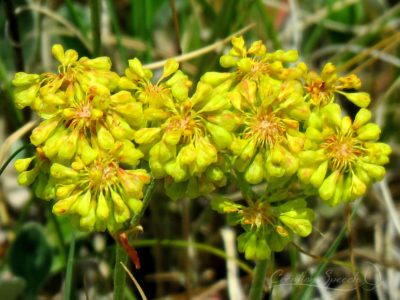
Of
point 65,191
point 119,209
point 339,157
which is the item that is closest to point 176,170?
point 119,209

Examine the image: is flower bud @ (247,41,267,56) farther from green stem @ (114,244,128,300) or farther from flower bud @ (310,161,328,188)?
green stem @ (114,244,128,300)

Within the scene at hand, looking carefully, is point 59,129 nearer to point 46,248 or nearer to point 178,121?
point 178,121

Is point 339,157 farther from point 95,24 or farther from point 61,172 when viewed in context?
point 95,24

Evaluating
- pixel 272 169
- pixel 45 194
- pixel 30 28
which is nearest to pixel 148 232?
pixel 30 28

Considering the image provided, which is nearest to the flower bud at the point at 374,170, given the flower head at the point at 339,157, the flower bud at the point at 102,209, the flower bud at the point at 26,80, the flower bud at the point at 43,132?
the flower head at the point at 339,157

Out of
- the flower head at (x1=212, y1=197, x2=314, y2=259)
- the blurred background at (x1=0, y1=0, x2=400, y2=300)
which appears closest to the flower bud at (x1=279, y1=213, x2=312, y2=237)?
the flower head at (x1=212, y1=197, x2=314, y2=259)

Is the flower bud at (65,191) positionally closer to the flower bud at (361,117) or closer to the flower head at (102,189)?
the flower head at (102,189)
